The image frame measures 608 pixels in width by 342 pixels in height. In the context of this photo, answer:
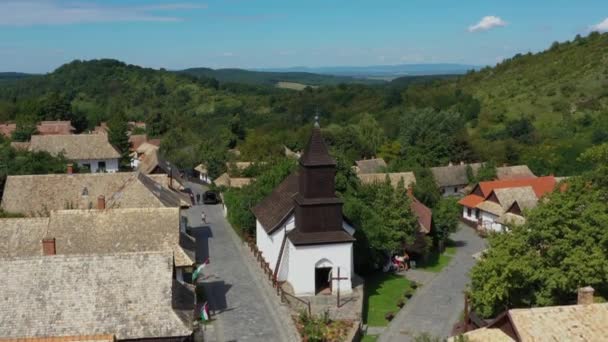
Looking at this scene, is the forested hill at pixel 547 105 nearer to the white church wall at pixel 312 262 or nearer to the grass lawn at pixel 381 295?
the grass lawn at pixel 381 295

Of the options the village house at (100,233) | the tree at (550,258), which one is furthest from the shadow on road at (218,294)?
the tree at (550,258)

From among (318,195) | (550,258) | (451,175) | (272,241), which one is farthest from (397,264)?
(451,175)

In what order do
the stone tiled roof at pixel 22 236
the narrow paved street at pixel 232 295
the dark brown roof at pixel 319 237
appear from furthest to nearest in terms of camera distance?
the dark brown roof at pixel 319 237 < the stone tiled roof at pixel 22 236 < the narrow paved street at pixel 232 295

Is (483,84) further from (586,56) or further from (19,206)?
(19,206)

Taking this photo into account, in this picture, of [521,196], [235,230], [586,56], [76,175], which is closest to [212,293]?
[235,230]

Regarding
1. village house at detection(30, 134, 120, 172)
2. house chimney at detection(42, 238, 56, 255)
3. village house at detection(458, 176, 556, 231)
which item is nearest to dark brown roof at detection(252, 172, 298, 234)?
house chimney at detection(42, 238, 56, 255)

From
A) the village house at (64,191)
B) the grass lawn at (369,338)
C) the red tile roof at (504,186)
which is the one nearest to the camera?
the grass lawn at (369,338)
